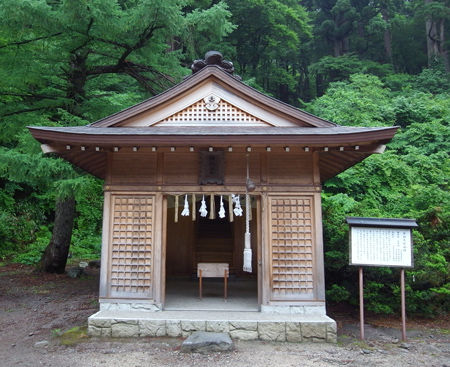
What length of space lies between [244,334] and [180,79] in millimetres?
7356

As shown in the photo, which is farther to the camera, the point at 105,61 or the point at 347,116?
the point at 347,116

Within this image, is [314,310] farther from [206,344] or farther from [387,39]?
[387,39]

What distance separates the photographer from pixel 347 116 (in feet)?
54.8

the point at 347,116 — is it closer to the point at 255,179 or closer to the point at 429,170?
the point at 429,170

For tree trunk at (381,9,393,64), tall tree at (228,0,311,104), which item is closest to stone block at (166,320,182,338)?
tall tree at (228,0,311,104)

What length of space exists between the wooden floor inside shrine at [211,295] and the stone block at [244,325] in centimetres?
89

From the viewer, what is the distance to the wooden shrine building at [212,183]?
6.20 metres

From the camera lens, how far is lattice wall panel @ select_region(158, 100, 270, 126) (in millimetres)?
7520

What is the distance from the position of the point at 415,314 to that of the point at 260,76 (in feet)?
73.3

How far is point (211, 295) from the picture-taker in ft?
27.8

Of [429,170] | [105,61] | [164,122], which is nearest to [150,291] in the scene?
[164,122]

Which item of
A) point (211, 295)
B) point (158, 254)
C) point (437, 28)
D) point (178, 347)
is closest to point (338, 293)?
point (211, 295)

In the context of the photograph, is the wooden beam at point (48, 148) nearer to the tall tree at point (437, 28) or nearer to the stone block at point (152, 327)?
the stone block at point (152, 327)

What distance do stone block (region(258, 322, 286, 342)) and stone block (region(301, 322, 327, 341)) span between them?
14.1 inches
